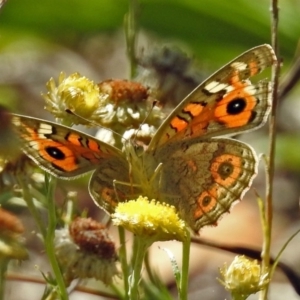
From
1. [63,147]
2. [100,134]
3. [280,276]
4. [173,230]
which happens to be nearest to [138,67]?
[100,134]

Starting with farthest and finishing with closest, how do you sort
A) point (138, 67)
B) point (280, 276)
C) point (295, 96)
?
1. point (295, 96)
2. point (280, 276)
3. point (138, 67)

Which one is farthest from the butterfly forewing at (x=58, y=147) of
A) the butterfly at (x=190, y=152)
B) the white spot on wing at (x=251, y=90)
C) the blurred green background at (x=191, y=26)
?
the blurred green background at (x=191, y=26)

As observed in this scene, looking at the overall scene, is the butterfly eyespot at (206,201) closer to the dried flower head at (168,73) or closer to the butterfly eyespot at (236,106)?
the butterfly eyespot at (236,106)

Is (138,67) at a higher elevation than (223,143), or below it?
higher

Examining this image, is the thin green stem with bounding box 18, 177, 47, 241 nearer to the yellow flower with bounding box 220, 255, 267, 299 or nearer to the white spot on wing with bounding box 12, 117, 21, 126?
the white spot on wing with bounding box 12, 117, 21, 126

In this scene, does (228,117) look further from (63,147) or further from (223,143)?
(63,147)

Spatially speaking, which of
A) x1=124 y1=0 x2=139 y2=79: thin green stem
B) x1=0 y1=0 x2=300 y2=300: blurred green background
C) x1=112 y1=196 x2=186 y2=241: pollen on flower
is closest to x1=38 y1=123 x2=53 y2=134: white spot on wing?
x1=112 y1=196 x2=186 y2=241: pollen on flower
